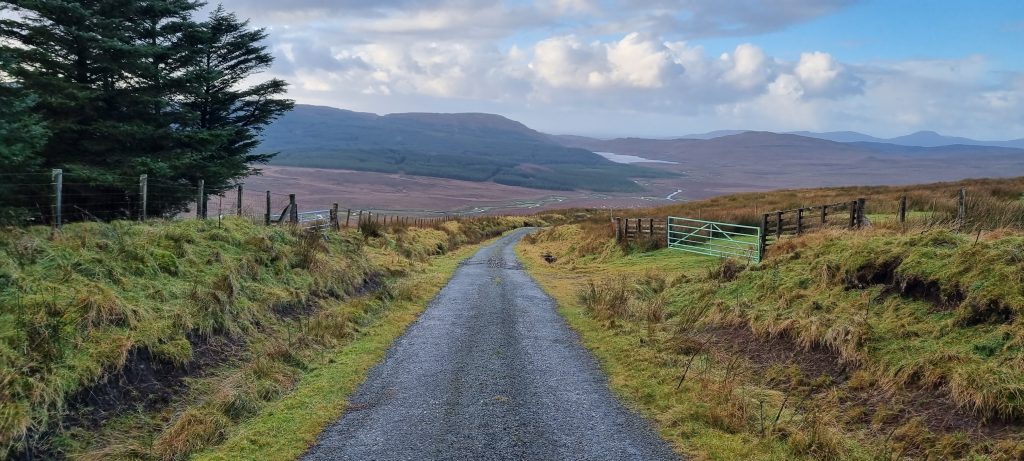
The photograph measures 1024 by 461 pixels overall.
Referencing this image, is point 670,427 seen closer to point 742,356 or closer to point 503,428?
point 503,428

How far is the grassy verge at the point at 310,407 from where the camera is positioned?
659 cm

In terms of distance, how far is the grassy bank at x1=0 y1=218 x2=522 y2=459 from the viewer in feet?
21.4

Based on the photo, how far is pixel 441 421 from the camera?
7438 mm

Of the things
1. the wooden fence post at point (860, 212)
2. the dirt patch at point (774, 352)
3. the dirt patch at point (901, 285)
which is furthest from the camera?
the wooden fence post at point (860, 212)

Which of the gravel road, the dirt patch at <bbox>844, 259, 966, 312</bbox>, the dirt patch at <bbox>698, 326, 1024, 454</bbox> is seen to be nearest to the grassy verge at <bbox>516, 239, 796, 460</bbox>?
the gravel road

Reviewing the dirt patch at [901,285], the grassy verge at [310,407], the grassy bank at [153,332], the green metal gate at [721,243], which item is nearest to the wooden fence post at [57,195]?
the grassy bank at [153,332]

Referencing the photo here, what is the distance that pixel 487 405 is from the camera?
26.2ft

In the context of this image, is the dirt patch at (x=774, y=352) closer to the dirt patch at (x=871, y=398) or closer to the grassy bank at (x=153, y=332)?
Result: the dirt patch at (x=871, y=398)

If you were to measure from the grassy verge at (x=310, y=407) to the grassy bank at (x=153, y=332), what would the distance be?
200mm

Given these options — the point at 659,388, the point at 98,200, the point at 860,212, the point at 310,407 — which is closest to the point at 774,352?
the point at 659,388

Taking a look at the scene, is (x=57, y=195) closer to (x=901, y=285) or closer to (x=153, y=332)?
(x=153, y=332)

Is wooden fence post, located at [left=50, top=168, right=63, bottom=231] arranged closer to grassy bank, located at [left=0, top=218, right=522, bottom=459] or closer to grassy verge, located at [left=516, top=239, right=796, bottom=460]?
grassy bank, located at [left=0, top=218, right=522, bottom=459]

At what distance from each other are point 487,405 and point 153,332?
15.9 ft

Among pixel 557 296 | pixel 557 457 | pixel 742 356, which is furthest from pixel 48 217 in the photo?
pixel 742 356
